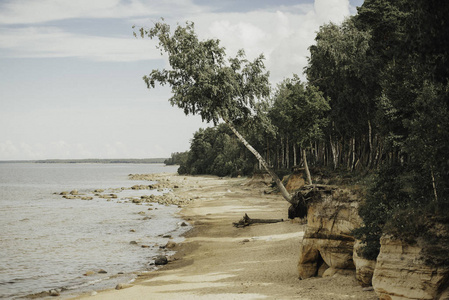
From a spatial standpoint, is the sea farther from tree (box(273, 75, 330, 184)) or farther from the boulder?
tree (box(273, 75, 330, 184))

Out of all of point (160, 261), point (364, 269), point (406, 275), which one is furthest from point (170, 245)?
point (406, 275)

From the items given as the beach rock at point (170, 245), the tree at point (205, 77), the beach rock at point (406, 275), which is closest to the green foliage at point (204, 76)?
the tree at point (205, 77)

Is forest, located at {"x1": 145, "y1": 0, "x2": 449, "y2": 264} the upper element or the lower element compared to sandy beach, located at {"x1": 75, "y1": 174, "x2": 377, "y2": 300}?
upper

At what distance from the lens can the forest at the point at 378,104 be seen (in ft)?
34.2

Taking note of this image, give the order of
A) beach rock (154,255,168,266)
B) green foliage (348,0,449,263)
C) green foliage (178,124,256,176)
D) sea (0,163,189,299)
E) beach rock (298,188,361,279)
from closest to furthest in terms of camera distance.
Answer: green foliage (348,0,449,263) < beach rock (298,188,361,279) < sea (0,163,189,299) < beach rock (154,255,168,266) < green foliage (178,124,256,176)

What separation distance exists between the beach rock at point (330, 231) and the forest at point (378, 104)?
3.69 feet

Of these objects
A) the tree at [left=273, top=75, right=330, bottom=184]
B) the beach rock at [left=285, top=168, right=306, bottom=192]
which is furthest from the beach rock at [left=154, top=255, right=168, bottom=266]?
the beach rock at [left=285, top=168, right=306, bottom=192]

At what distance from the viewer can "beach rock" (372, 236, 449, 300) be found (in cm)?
967

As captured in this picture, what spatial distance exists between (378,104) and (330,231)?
11596 mm

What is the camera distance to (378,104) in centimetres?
2348

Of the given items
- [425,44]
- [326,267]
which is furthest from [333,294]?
[425,44]

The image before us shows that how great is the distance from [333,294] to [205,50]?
2353cm

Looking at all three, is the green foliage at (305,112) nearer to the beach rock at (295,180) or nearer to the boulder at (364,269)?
the beach rock at (295,180)

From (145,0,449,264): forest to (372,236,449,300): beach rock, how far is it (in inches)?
10.5
